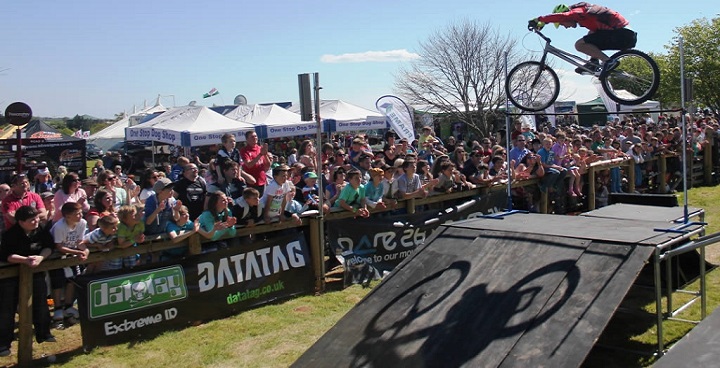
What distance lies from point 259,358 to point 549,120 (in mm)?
22669

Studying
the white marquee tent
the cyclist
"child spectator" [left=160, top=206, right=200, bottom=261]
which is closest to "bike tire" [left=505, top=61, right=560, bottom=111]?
the cyclist

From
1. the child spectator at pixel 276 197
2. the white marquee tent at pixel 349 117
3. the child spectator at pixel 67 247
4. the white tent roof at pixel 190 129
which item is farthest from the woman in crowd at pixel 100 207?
the white marquee tent at pixel 349 117

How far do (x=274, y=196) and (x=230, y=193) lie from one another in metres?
0.95

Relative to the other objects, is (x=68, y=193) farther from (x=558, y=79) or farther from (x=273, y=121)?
(x=273, y=121)

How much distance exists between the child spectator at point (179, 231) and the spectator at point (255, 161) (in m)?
2.19

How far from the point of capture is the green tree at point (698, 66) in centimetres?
3000

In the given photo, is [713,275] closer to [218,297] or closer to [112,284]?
[218,297]

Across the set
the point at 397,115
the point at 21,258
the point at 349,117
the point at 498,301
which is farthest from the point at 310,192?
the point at 349,117

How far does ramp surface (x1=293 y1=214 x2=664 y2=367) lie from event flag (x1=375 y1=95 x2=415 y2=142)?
35.2ft

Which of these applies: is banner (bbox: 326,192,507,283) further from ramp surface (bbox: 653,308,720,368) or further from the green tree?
the green tree

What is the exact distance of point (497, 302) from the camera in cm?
514

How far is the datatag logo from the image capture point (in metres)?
6.47

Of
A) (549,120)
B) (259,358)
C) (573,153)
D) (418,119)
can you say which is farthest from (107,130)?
(259,358)

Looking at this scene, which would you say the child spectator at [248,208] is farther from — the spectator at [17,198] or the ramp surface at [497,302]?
the spectator at [17,198]
